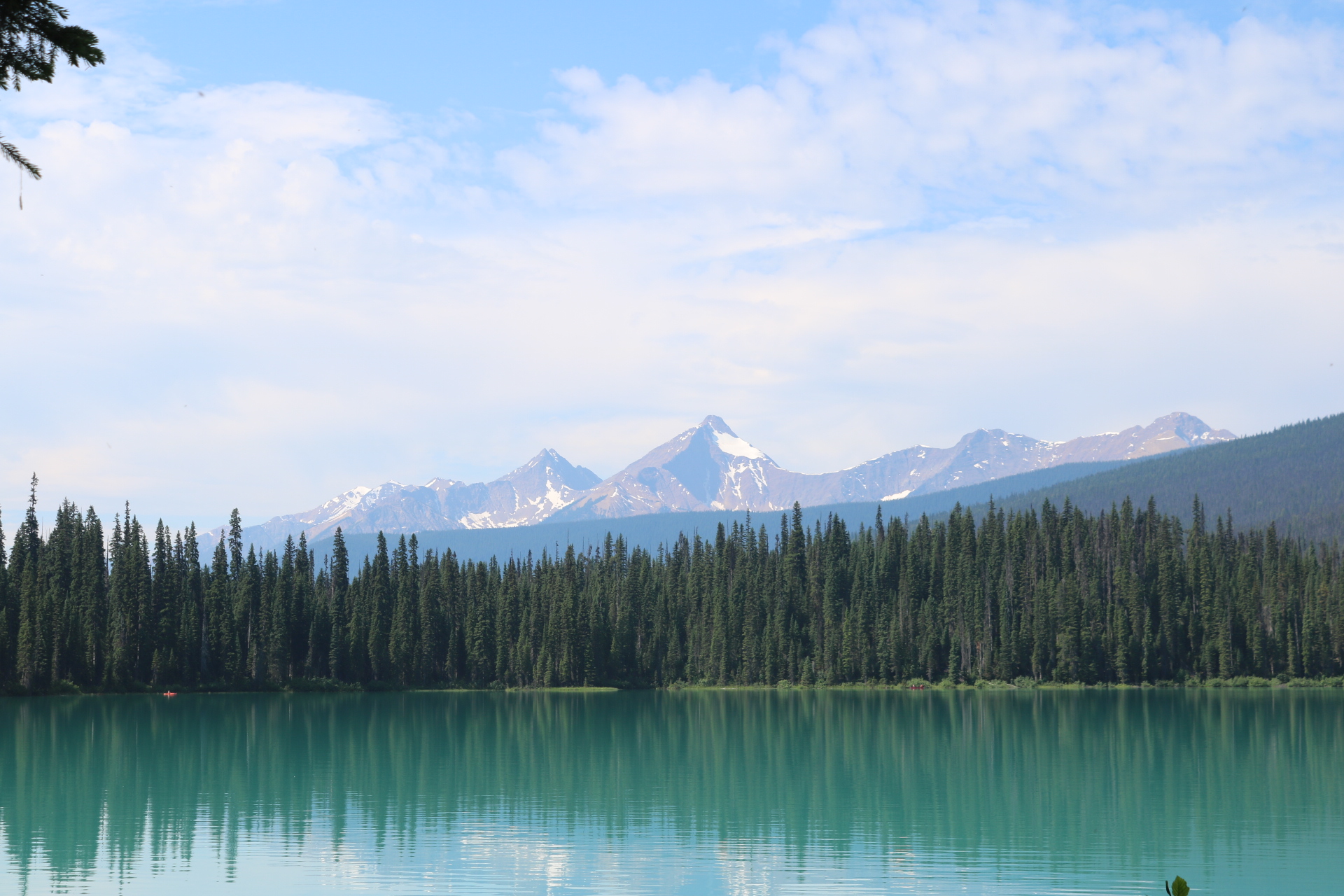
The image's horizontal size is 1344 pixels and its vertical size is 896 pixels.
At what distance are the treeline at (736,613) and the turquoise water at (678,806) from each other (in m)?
59.8

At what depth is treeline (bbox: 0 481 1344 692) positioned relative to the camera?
484ft

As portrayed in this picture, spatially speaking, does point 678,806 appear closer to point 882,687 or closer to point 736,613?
point 882,687

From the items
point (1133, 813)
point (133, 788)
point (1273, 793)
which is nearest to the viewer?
point (1133, 813)

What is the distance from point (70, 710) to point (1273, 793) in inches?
3715

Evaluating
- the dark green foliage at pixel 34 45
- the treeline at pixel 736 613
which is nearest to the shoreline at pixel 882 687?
the treeline at pixel 736 613

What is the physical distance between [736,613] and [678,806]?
12617 cm

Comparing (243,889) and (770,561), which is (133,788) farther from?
(770,561)

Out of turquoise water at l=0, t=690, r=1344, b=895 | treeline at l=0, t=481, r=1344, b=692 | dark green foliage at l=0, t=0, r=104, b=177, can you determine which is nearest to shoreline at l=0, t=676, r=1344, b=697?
treeline at l=0, t=481, r=1344, b=692

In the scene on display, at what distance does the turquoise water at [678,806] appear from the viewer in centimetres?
3378

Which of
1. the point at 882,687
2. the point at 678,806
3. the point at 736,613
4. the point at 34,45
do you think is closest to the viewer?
the point at 34,45

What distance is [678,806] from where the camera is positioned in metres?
46.6

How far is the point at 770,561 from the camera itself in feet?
608

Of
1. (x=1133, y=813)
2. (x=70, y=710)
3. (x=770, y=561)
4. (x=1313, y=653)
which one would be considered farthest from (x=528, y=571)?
(x=1133, y=813)

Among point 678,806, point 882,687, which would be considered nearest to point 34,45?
point 678,806
